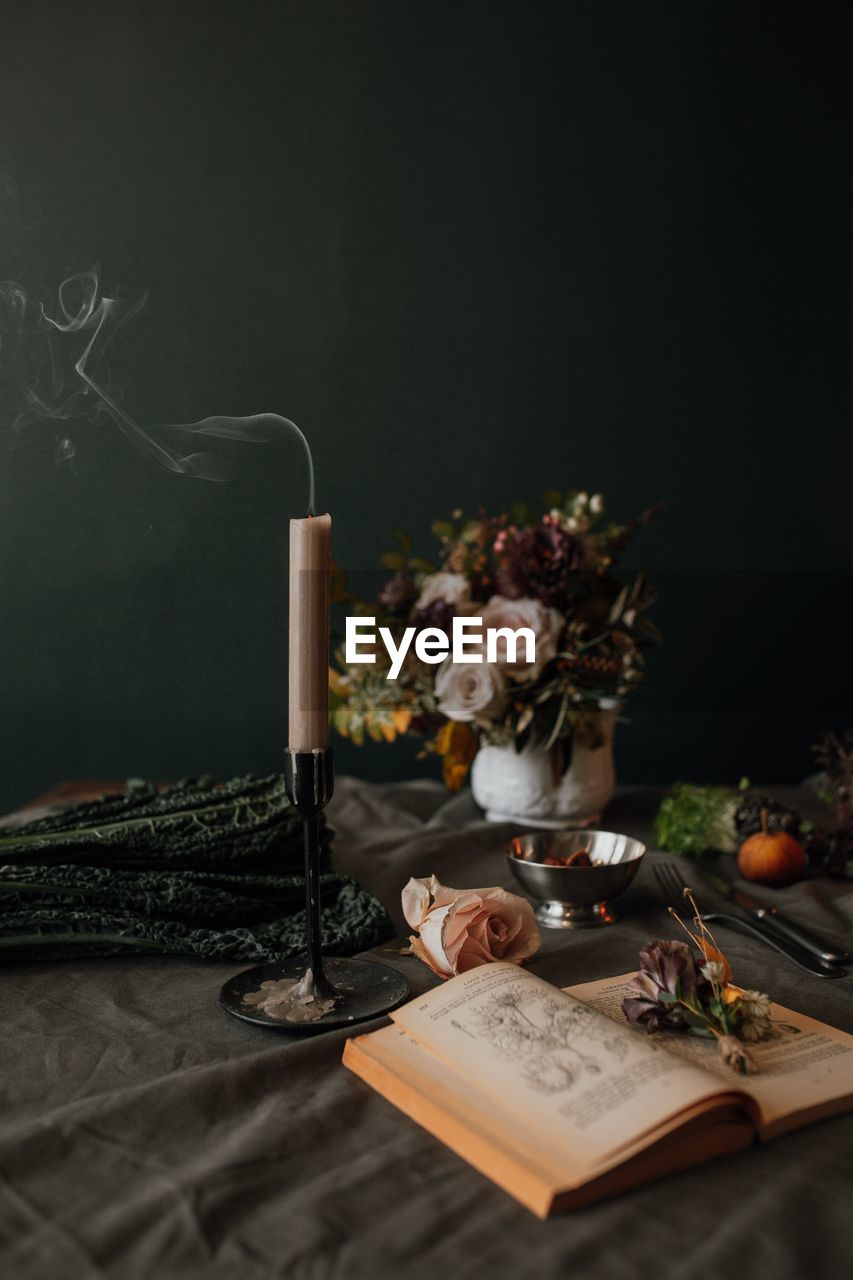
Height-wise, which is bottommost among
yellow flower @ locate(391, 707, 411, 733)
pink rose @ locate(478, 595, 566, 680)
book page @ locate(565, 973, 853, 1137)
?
book page @ locate(565, 973, 853, 1137)

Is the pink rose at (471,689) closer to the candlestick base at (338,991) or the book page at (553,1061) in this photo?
the candlestick base at (338,991)

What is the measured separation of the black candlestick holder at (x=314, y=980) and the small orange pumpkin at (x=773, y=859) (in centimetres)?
54

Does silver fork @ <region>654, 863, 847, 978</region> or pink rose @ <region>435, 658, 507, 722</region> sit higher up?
pink rose @ <region>435, 658, 507, 722</region>

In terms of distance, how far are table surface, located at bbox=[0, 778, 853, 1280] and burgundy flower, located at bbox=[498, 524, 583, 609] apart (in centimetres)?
63

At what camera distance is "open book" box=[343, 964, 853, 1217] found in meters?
0.57

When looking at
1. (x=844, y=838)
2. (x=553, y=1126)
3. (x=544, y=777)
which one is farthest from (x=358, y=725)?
(x=553, y=1126)

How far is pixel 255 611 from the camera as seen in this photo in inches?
76.5

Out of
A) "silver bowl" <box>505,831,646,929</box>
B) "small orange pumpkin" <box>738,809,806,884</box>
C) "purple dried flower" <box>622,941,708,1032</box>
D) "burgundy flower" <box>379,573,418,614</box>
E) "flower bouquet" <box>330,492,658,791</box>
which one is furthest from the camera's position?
"burgundy flower" <box>379,573,418,614</box>

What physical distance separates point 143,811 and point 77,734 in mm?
964

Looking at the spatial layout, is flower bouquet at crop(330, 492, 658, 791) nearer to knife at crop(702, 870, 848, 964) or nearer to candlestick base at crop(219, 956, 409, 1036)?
knife at crop(702, 870, 848, 964)

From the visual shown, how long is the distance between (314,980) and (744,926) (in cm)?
46

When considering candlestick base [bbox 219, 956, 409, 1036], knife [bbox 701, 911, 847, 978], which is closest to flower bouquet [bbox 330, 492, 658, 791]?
knife [bbox 701, 911, 847, 978]

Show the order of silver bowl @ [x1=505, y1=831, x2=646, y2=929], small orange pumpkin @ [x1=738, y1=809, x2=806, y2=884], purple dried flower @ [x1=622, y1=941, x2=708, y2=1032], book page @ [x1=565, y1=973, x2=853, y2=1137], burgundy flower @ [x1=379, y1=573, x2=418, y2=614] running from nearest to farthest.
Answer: book page @ [x1=565, y1=973, x2=853, y2=1137] < purple dried flower @ [x1=622, y1=941, x2=708, y2=1032] < silver bowl @ [x1=505, y1=831, x2=646, y2=929] < small orange pumpkin @ [x1=738, y1=809, x2=806, y2=884] < burgundy flower @ [x1=379, y1=573, x2=418, y2=614]

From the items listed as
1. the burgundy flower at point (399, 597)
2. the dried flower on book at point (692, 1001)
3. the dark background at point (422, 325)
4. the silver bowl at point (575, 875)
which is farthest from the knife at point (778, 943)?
the dark background at point (422, 325)
